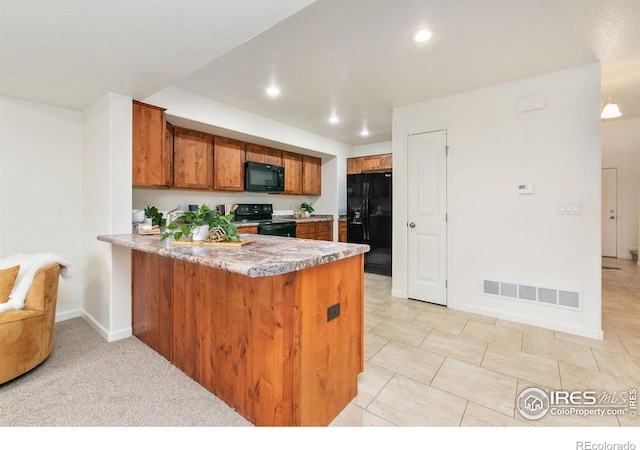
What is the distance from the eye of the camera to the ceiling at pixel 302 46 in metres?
1.52

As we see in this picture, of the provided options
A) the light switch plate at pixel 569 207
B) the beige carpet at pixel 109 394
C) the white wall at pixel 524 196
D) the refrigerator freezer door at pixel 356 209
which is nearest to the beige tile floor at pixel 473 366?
the white wall at pixel 524 196

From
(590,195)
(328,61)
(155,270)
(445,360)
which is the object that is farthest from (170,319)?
(590,195)

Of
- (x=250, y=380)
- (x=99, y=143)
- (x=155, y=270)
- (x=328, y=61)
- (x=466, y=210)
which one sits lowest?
(x=250, y=380)

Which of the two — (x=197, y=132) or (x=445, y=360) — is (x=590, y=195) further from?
(x=197, y=132)

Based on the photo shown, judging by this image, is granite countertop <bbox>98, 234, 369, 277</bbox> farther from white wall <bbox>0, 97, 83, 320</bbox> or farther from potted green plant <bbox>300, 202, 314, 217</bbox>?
potted green plant <bbox>300, 202, 314, 217</bbox>

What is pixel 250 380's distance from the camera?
1551 mm

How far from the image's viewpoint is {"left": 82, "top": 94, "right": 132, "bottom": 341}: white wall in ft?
8.28

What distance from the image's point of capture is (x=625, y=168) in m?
5.82

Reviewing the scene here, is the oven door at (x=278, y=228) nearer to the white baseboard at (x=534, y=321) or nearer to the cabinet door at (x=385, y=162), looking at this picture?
the cabinet door at (x=385, y=162)

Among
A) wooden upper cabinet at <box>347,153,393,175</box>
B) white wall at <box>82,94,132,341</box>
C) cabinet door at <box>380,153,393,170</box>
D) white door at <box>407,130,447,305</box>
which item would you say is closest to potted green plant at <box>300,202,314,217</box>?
wooden upper cabinet at <box>347,153,393,175</box>

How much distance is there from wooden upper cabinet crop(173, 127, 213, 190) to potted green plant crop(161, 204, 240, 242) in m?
1.81

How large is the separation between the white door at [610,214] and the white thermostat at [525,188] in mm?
4950

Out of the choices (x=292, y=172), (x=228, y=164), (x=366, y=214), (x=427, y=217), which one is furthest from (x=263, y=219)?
(x=427, y=217)

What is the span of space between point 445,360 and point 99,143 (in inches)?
137
